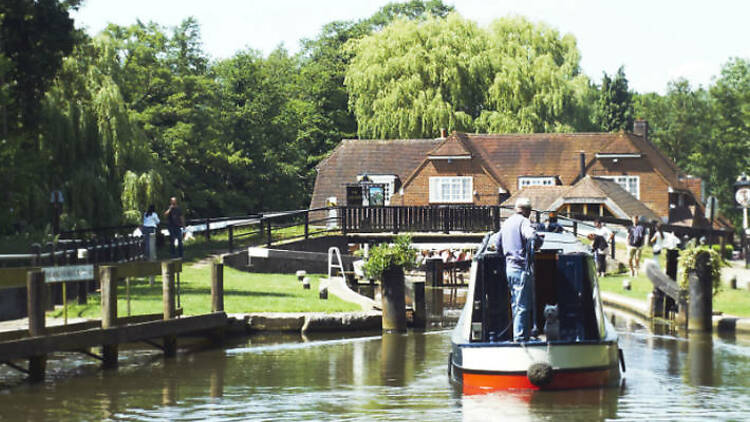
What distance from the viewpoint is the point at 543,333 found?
16.9 metres

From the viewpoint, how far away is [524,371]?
1536 cm

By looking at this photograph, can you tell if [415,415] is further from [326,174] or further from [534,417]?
[326,174]

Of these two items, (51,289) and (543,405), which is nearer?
(543,405)

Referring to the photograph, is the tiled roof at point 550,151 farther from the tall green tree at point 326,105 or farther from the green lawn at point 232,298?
the green lawn at point 232,298

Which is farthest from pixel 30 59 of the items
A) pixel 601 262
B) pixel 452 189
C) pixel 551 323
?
pixel 452 189

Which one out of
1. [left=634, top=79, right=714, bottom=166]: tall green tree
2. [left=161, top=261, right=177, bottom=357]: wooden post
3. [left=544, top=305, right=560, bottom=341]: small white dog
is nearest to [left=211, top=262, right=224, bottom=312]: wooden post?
[left=161, top=261, right=177, bottom=357]: wooden post

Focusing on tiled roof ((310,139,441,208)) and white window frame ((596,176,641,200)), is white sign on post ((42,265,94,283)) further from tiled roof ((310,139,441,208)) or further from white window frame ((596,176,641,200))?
white window frame ((596,176,641,200))

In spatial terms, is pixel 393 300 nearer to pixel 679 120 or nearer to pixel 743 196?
pixel 743 196

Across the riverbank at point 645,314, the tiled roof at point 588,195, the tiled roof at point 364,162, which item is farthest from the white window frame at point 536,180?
the riverbank at point 645,314

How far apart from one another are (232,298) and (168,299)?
5.84m

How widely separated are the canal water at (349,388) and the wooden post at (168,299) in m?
0.32

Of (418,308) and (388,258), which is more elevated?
(388,258)

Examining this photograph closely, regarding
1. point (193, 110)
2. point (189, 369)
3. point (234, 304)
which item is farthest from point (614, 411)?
point (193, 110)

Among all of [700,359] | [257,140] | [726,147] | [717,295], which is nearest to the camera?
[700,359]
